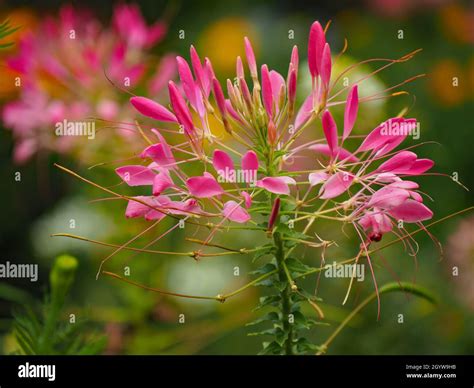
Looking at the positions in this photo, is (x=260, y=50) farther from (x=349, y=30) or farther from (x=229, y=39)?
(x=349, y=30)

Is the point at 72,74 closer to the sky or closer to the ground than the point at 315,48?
closer to the sky

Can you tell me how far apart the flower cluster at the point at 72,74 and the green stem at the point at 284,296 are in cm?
57

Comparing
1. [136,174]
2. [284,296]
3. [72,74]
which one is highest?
[72,74]

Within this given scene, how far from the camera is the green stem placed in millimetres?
680

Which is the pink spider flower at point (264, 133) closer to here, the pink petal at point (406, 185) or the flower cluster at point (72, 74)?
the pink petal at point (406, 185)

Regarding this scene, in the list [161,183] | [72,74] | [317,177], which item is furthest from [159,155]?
[72,74]

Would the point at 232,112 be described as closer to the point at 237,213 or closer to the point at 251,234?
the point at 237,213

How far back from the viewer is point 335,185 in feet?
2.09

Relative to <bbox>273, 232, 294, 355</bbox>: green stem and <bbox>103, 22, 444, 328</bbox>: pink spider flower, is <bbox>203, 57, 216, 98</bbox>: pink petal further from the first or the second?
<bbox>273, 232, 294, 355</bbox>: green stem

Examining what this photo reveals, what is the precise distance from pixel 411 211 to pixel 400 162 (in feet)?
0.13

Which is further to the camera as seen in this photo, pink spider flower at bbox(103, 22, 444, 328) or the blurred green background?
the blurred green background

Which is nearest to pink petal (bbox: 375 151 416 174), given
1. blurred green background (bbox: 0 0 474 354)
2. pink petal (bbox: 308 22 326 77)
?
pink petal (bbox: 308 22 326 77)

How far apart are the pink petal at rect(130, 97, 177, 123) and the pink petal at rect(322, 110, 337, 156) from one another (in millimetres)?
134
